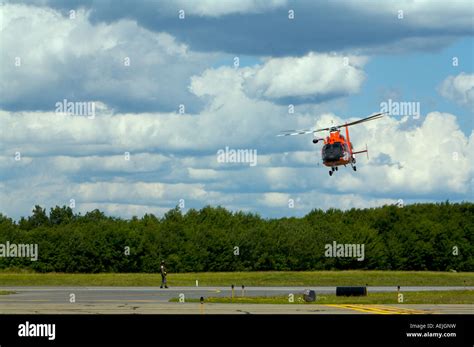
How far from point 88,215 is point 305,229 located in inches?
2695

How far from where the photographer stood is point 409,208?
154m

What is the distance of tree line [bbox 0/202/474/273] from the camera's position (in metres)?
123

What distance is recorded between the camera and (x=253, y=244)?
129 metres

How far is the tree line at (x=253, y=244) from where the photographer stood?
123375 millimetres

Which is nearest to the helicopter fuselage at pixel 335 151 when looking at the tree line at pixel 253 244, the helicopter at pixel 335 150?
the helicopter at pixel 335 150
